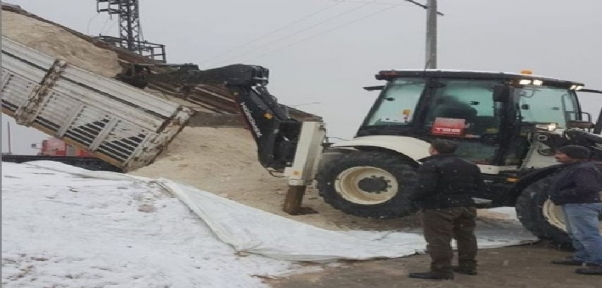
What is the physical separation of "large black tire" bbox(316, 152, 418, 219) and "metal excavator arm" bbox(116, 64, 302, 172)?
91 centimetres

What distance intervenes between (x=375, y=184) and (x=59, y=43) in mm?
8447

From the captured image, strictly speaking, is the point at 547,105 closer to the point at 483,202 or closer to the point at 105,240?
the point at 483,202

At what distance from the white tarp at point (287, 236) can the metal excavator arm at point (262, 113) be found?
4.77ft

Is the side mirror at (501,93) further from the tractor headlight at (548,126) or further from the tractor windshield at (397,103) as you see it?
the tractor windshield at (397,103)

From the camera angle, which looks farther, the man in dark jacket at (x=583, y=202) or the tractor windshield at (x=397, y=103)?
the tractor windshield at (x=397, y=103)

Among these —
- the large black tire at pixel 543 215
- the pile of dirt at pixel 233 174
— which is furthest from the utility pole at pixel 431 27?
the large black tire at pixel 543 215

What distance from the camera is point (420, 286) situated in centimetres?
595

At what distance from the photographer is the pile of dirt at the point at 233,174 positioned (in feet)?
29.8

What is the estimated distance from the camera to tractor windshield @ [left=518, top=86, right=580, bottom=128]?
8.52 metres

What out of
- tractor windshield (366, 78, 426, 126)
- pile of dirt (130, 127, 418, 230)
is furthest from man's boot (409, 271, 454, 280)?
tractor windshield (366, 78, 426, 126)

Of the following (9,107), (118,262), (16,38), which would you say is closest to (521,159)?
(118,262)

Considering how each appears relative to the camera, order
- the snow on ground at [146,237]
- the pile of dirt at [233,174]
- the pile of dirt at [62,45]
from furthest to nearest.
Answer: the pile of dirt at [62,45]
the pile of dirt at [233,174]
the snow on ground at [146,237]

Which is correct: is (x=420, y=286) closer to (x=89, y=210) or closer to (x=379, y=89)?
(x=89, y=210)

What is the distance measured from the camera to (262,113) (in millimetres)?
9836
